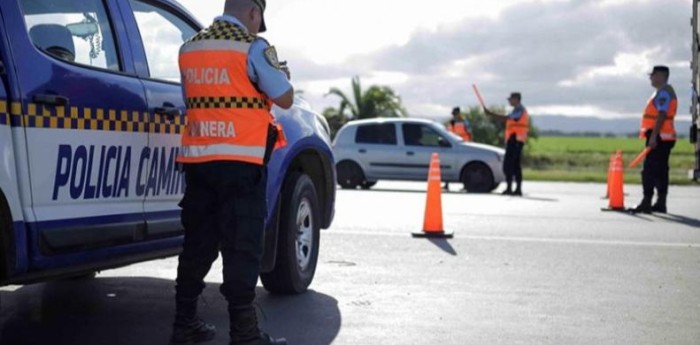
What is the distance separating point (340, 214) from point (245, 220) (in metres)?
9.15

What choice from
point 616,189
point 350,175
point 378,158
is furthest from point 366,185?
point 616,189

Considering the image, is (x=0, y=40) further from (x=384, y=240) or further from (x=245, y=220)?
(x=384, y=240)

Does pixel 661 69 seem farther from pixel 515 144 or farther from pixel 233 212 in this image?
pixel 233 212

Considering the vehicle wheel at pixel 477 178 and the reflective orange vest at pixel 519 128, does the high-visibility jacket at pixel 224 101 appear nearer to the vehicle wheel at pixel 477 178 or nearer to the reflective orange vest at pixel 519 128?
the reflective orange vest at pixel 519 128

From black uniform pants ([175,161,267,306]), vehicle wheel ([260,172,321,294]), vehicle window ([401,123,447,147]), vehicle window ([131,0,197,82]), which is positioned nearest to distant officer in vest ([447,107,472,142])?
vehicle window ([401,123,447,147])

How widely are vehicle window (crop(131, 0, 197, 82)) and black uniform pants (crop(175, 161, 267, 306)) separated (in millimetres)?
1014

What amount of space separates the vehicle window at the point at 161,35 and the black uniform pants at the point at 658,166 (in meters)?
9.59

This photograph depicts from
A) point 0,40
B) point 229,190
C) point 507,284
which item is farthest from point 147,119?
point 507,284

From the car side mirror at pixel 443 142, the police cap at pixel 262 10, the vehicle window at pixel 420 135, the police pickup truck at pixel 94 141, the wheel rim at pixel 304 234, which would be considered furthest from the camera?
the vehicle window at pixel 420 135

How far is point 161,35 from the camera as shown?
6.47m

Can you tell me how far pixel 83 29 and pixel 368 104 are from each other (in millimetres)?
49434

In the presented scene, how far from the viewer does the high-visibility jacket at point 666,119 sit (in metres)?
14.8

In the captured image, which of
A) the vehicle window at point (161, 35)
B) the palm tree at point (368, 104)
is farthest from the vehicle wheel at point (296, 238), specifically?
the palm tree at point (368, 104)

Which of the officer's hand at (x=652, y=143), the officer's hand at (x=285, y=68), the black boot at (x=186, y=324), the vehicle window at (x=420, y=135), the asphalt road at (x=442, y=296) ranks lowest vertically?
the asphalt road at (x=442, y=296)
